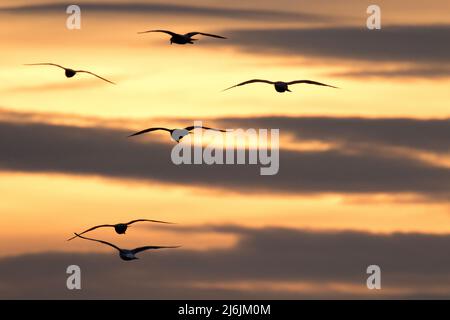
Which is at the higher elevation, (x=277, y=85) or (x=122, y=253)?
(x=277, y=85)

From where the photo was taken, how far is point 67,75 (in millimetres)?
125062
